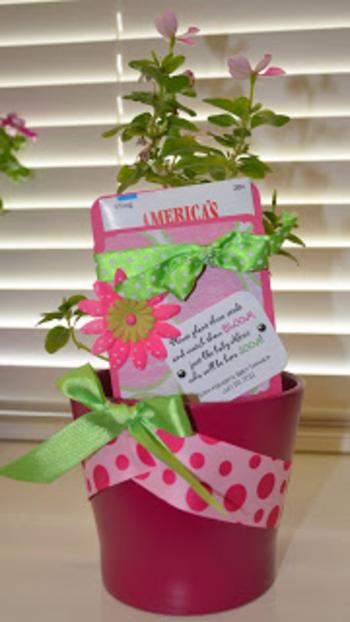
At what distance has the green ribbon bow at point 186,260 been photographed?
0.63 meters

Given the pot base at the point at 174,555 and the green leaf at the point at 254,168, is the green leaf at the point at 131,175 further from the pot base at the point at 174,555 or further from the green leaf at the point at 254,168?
the pot base at the point at 174,555

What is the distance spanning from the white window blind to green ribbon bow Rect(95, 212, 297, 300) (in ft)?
1.47

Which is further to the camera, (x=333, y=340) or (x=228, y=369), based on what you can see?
(x=333, y=340)

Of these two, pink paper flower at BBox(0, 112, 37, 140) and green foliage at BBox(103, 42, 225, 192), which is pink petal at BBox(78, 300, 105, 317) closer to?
green foliage at BBox(103, 42, 225, 192)

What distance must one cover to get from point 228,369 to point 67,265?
52 cm

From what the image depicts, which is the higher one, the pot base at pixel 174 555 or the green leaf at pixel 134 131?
the green leaf at pixel 134 131

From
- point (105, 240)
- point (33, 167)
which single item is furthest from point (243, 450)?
point (33, 167)

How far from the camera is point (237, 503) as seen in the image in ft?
2.11

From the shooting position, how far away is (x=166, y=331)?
643 mm

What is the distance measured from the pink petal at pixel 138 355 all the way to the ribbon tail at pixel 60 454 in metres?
0.05

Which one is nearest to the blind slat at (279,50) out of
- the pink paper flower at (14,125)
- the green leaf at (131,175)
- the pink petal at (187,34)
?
the pink paper flower at (14,125)

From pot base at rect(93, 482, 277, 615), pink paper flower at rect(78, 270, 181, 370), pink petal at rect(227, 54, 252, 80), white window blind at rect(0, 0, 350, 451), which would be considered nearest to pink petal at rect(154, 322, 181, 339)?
pink paper flower at rect(78, 270, 181, 370)

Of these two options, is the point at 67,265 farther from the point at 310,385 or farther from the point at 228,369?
the point at 228,369

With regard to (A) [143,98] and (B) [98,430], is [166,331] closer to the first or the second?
(B) [98,430]
